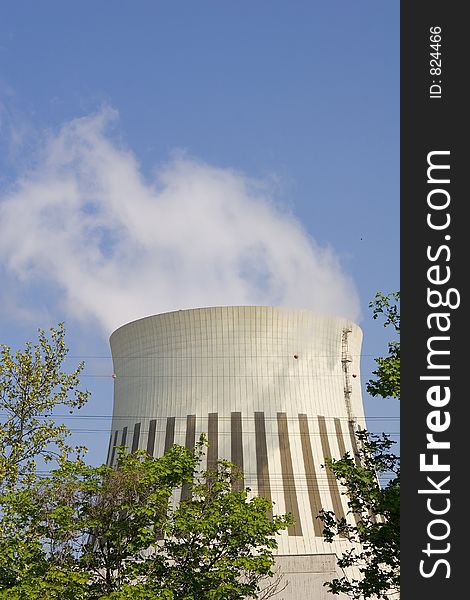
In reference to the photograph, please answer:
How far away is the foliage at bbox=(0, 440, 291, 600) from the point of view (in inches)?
520

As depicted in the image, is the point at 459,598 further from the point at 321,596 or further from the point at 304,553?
the point at 304,553

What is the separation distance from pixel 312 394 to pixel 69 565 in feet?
53.4

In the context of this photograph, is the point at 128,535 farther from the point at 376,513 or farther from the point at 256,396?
the point at 256,396

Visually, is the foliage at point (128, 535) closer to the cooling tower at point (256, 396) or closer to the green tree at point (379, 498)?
the green tree at point (379, 498)

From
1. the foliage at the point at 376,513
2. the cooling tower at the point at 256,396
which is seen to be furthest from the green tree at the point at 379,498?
the cooling tower at the point at 256,396

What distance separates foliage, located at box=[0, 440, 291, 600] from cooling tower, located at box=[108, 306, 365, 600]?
1287cm

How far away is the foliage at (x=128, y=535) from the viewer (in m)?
13.2

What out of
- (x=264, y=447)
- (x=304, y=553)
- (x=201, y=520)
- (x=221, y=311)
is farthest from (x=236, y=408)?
(x=201, y=520)

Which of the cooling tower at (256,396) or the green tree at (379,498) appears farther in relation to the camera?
the cooling tower at (256,396)

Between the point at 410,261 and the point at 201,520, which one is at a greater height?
the point at 410,261

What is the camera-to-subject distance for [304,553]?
26.1m

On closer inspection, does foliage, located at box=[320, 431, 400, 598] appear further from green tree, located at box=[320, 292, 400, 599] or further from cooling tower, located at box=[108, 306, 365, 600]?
cooling tower, located at box=[108, 306, 365, 600]

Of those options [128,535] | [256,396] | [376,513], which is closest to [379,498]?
[376,513]

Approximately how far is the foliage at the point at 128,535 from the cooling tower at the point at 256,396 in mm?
12868
